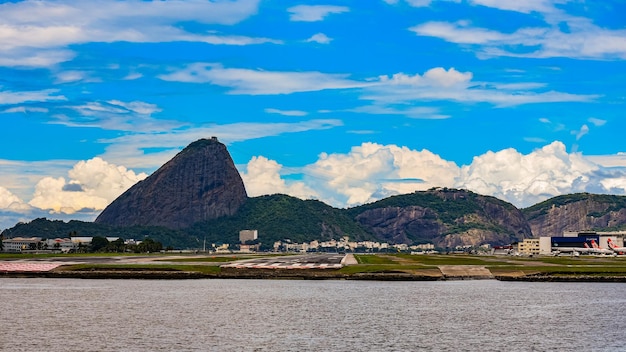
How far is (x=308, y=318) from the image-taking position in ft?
→ 256

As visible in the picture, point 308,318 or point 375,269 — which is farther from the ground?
point 375,269

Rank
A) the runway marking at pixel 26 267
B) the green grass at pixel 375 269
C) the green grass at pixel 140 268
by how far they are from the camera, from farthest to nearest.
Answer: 1. the green grass at pixel 140 268
2. the runway marking at pixel 26 267
3. the green grass at pixel 375 269

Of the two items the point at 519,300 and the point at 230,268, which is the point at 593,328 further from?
the point at 230,268

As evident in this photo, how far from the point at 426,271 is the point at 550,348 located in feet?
291

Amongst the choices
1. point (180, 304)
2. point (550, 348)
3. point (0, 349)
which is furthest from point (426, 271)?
point (0, 349)

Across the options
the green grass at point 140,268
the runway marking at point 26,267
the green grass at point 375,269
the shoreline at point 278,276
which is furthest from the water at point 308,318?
the runway marking at point 26,267

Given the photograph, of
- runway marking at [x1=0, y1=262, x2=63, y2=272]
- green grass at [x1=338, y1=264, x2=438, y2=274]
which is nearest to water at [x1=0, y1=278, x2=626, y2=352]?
green grass at [x1=338, y1=264, x2=438, y2=274]

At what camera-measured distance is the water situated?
60.9 metres

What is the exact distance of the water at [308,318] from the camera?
60.9 meters

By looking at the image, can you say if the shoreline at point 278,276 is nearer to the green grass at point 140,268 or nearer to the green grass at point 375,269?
the green grass at point 375,269

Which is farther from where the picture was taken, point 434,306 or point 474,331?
point 434,306

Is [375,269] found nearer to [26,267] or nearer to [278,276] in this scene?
[278,276]

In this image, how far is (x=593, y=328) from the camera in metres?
72.1

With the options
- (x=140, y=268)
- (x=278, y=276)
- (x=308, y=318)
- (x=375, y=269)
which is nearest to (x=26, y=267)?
(x=140, y=268)
